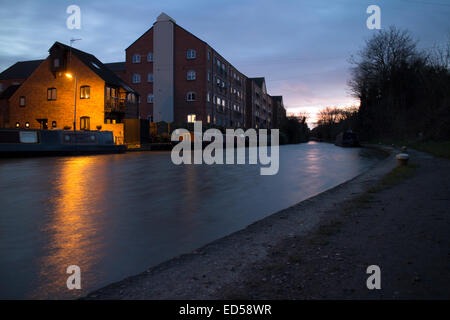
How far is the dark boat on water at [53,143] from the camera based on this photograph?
848 inches

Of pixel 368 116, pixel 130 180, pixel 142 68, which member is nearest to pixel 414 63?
pixel 368 116

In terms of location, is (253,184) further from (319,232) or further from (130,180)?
(319,232)

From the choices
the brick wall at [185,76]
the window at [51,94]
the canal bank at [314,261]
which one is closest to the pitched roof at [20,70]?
the window at [51,94]

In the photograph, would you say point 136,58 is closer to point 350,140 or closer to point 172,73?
point 172,73

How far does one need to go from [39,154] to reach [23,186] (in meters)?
14.6

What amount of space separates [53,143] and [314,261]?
23848 millimetres

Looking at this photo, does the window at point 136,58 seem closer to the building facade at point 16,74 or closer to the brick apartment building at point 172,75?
the brick apartment building at point 172,75

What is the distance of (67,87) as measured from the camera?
125ft

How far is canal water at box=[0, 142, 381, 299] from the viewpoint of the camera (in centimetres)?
377

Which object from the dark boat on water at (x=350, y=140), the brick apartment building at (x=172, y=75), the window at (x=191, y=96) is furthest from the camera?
the dark boat on water at (x=350, y=140)

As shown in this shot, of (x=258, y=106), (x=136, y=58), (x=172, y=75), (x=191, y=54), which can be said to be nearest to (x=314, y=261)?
(x=191, y=54)

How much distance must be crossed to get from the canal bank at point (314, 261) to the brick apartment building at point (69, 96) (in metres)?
32.9

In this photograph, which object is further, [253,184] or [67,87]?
[67,87]

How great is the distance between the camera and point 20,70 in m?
58.9
